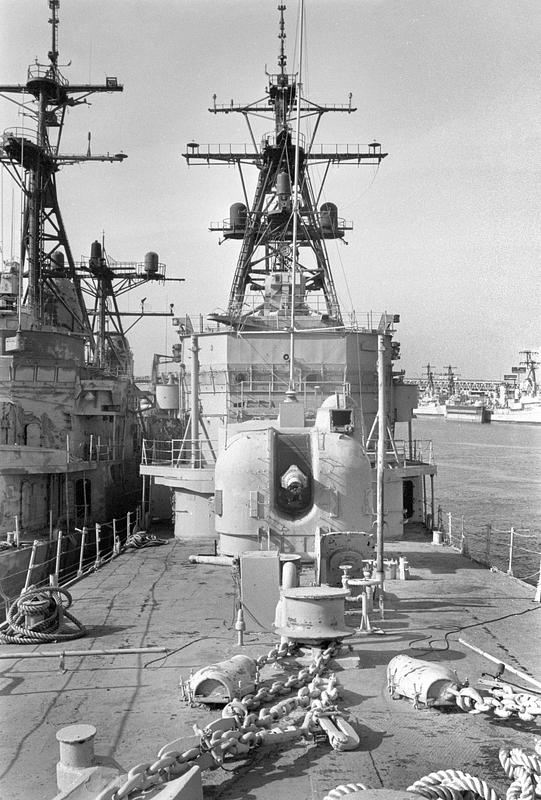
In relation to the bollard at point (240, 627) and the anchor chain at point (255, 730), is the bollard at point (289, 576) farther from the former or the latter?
the anchor chain at point (255, 730)

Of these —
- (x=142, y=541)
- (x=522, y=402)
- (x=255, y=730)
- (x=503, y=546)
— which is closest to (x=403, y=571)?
(x=142, y=541)

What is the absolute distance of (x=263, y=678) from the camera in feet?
20.8

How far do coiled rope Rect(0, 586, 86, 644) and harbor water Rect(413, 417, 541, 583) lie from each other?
24.0ft

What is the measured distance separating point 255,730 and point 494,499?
1112 inches

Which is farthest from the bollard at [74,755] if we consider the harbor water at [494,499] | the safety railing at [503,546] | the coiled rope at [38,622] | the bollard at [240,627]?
the safety railing at [503,546]

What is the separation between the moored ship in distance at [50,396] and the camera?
647 inches

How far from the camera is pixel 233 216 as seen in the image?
25.4 m

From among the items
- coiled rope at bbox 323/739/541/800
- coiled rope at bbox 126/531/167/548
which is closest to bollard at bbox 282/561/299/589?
coiled rope at bbox 323/739/541/800

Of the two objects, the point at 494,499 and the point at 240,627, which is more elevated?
the point at 240,627

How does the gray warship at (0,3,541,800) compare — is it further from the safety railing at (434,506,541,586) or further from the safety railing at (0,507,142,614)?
the safety railing at (434,506,541,586)

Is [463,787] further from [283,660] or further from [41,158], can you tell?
[41,158]

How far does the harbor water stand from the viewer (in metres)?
21.0

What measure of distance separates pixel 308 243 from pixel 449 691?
20.6 m

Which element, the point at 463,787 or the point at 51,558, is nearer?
the point at 463,787
